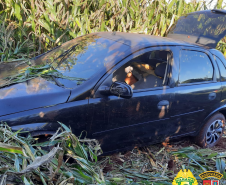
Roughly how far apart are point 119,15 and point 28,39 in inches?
90.8

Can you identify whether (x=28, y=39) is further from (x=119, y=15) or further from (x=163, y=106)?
(x=163, y=106)

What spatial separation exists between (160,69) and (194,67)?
1.64ft

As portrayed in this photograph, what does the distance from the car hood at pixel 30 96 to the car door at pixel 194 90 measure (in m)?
1.62

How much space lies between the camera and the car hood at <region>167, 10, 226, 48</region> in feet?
13.8

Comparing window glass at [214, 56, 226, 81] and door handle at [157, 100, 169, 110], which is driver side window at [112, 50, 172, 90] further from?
window glass at [214, 56, 226, 81]

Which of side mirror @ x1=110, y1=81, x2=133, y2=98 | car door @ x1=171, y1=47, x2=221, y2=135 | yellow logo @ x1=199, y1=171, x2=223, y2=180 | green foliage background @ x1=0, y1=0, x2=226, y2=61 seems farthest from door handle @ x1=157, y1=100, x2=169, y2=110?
green foliage background @ x1=0, y1=0, x2=226, y2=61

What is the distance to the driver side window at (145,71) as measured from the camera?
3.45 meters

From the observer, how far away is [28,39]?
207 inches

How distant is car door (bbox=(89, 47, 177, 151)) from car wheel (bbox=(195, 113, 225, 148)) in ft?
2.22

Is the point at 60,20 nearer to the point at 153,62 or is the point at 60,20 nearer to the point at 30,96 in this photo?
the point at 153,62

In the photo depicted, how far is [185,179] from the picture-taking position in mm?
2910

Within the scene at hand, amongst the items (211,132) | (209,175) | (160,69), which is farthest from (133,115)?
(211,132)

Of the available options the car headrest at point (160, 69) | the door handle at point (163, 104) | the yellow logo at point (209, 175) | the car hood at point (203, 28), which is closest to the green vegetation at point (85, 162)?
the yellow logo at point (209, 175)

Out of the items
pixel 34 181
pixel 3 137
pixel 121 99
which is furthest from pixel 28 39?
pixel 34 181
